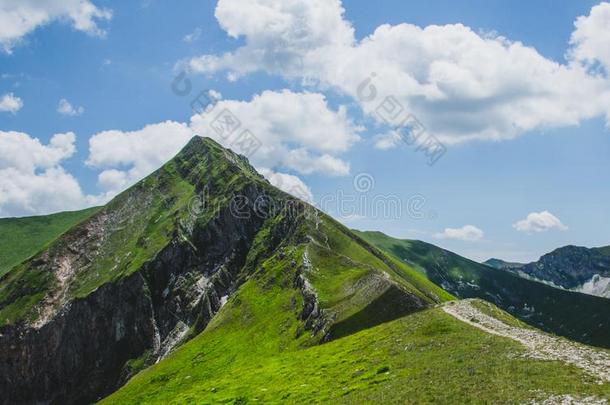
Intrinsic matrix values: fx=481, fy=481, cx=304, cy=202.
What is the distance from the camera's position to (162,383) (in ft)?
384

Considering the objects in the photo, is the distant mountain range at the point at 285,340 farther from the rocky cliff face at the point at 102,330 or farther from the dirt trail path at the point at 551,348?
the rocky cliff face at the point at 102,330

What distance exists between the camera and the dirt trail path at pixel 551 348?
36969mm

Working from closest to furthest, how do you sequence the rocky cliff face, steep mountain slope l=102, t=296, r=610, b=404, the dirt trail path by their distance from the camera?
1. steep mountain slope l=102, t=296, r=610, b=404
2. the dirt trail path
3. the rocky cliff face

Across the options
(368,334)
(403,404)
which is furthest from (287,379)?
(403,404)

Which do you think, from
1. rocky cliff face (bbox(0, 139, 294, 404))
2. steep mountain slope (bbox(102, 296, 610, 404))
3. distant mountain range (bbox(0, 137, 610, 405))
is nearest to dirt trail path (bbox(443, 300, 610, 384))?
steep mountain slope (bbox(102, 296, 610, 404))

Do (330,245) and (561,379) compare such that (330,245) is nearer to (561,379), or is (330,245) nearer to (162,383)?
(162,383)

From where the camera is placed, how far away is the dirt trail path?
121 ft

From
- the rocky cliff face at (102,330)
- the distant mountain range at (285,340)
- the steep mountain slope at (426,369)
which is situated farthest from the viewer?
the rocky cliff face at (102,330)

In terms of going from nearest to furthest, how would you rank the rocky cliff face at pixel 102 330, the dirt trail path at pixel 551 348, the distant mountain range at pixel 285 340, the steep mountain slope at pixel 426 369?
the steep mountain slope at pixel 426 369 → the dirt trail path at pixel 551 348 → the distant mountain range at pixel 285 340 → the rocky cliff face at pixel 102 330

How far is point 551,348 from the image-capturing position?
4400cm

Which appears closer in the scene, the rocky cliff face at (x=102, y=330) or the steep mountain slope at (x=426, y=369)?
the steep mountain slope at (x=426, y=369)

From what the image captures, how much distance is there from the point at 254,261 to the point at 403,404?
15348 cm

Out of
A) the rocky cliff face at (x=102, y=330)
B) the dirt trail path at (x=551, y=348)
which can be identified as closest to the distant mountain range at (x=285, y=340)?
the dirt trail path at (x=551, y=348)

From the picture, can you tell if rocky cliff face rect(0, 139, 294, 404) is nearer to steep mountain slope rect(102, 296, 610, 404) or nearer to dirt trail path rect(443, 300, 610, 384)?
steep mountain slope rect(102, 296, 610, 404)
